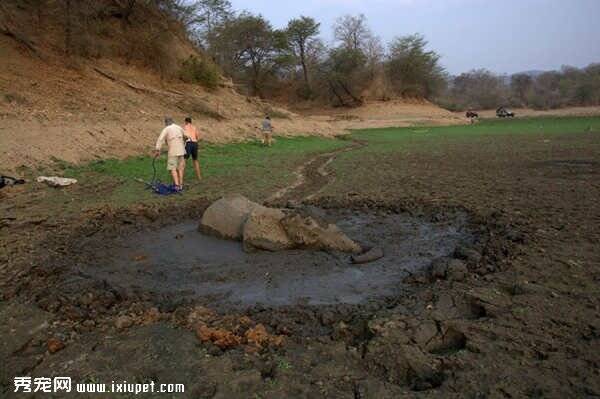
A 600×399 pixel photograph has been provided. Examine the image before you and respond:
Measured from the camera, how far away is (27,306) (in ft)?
15.9

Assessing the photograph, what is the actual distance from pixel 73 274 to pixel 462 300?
453cm

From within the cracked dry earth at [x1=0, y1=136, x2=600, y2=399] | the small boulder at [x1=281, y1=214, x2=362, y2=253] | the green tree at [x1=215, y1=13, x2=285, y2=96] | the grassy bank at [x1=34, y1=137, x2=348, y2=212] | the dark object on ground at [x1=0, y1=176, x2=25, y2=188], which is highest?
the green tree at [x1=215, y1=13, x2=285, y2=96]

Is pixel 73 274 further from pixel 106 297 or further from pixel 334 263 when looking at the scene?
pixel 334 263

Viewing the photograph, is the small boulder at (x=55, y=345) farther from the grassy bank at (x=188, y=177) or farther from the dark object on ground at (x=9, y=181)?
the dark object on ground at (x=9, y=181)

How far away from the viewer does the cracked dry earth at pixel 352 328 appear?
3334mm

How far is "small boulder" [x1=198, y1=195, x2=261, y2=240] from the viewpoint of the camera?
23.0 ft

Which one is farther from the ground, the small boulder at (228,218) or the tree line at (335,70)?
the tree line at (335,70)

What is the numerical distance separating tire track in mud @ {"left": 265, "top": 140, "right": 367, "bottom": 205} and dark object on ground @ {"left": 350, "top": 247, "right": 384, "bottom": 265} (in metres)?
3.56

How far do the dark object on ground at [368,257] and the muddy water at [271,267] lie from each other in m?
0.08

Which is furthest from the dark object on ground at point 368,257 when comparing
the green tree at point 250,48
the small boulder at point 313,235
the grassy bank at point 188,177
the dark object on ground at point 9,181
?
the green tree at point 250,48

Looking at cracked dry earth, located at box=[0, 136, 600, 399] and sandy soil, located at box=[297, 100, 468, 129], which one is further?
sandy soil, located at box=[297, 100, 468, 129]

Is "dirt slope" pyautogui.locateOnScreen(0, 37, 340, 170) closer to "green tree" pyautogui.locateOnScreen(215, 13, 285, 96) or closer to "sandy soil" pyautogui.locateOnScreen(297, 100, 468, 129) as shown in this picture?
"sandy soil" pyautogui.locateOnScreen(297, 100, 468, 129)

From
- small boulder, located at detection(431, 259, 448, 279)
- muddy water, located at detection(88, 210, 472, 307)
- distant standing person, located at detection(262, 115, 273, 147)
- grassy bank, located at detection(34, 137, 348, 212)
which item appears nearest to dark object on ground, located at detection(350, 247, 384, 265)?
muddy water, located at detection(88, 210, 472, 307)

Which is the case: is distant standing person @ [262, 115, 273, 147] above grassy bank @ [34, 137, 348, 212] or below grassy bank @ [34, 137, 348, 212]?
above
